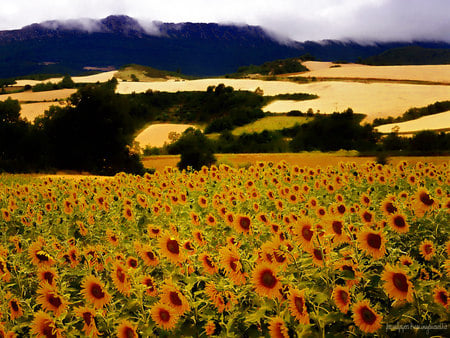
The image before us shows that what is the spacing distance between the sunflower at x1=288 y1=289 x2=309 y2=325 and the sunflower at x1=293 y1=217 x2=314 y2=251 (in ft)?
2.05

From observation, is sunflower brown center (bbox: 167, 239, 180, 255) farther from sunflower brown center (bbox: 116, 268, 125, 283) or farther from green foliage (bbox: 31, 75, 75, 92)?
green foliage (bbox: 31, 75, 75, 92)

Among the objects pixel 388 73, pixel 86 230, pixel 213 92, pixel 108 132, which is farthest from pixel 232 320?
pixel 388 73

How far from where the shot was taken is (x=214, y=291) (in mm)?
2600

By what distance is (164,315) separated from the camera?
2.41 m

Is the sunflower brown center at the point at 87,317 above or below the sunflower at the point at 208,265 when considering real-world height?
below

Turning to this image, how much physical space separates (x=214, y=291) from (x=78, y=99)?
3636cm

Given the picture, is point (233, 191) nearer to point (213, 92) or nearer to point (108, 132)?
point (108, 132)

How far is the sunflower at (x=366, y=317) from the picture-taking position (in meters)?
2.06

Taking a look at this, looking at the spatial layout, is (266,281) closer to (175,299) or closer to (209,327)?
(209,327)

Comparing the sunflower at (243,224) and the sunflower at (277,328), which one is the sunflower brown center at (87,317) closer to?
the sunflower at (277,328)

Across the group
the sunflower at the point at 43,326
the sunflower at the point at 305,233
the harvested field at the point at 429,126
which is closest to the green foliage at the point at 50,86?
the harvested field at the point at 429,126

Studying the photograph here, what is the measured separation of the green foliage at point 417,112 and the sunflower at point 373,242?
66082 millimetres

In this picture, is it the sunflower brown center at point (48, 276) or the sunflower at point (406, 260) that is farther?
the sunflower brown center at point (48, 276)

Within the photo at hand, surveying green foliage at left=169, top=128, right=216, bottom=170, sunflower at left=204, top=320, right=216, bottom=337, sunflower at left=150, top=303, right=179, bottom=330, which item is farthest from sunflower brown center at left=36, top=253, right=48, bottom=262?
green foliage at left=169, top=128, right=216, bottom=170
